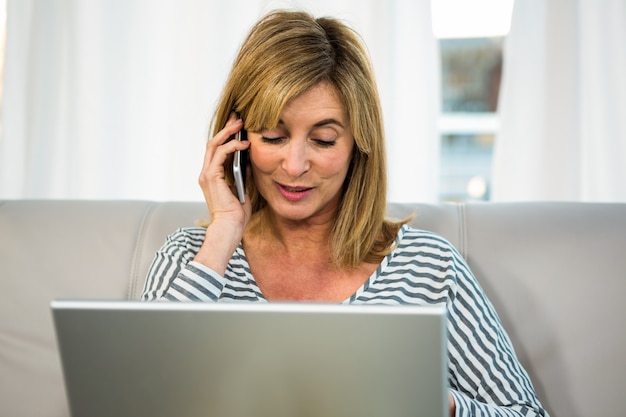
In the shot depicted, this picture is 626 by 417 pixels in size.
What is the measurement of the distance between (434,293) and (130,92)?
1.40 metres

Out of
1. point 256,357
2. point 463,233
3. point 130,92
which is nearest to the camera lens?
point 256,357

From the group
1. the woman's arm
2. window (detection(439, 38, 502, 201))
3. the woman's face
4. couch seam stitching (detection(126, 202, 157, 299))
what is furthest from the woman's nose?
window (detection(439, 38, 502, 201))

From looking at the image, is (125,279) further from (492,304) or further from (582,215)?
(582,215)

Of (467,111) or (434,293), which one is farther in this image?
(467,111)

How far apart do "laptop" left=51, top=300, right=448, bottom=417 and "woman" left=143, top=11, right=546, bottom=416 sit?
537 mm

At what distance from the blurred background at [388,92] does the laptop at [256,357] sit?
1.58 meters

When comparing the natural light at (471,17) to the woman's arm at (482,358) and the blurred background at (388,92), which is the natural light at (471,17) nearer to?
the blurred background at (388,92)

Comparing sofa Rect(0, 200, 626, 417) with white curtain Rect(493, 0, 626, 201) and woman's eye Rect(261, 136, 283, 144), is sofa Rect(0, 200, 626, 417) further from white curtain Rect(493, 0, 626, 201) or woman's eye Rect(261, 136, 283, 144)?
white curtain Rect(493, 0, 626, 201)

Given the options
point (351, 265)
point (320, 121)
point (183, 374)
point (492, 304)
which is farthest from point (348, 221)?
point (183, 374)

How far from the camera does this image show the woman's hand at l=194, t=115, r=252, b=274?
1421mm

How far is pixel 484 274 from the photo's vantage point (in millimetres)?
1599

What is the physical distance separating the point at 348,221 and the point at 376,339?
2.71 ft

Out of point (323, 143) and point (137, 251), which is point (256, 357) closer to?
point (323, 143)

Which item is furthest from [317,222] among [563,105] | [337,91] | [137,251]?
[563,105]
